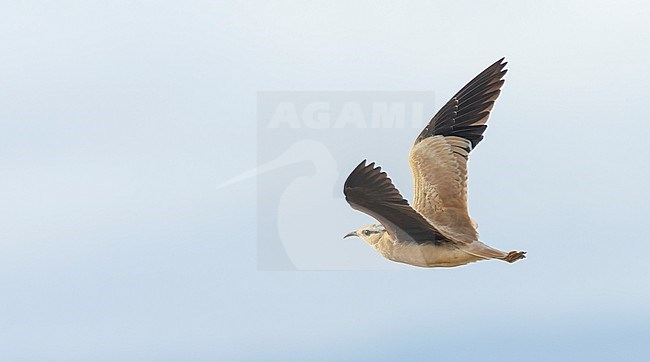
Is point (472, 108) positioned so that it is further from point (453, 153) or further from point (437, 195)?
point (437, 195)

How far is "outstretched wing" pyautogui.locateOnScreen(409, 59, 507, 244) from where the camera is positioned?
59.1 feet

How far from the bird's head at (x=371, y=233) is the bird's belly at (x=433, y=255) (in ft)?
2.61

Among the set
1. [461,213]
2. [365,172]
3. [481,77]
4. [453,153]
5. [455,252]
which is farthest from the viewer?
[481,77]

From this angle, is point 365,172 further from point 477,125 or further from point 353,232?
point 477,125

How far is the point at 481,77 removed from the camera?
2067 cm

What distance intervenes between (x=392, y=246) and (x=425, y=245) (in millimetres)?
641

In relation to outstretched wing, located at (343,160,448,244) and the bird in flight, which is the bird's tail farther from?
outstretched wing, located at (343,160,448,244)

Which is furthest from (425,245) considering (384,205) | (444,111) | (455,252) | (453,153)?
(444,111)

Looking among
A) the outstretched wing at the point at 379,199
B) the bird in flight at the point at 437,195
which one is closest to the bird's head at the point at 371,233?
the bird in flight at the point at 437,195

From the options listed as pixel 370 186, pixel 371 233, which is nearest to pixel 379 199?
pixel 370 186

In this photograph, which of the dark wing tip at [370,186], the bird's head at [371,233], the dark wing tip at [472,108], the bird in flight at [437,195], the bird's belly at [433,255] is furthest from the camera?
the dark wing tip at [472,108]

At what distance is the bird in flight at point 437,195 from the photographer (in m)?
Answer: 15.6

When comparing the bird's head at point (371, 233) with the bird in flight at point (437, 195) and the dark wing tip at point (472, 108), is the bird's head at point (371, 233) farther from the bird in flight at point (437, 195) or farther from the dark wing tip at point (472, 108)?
the dark wing tip at point (472, 108)

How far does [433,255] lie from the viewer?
16.9m
